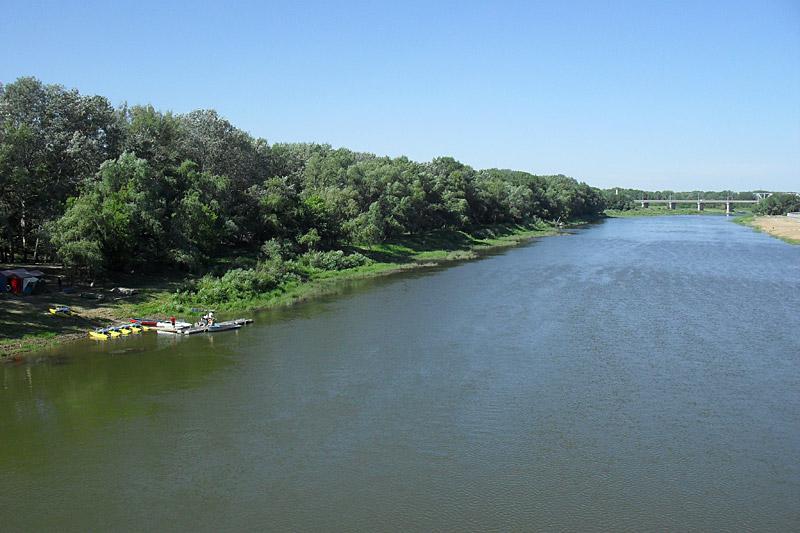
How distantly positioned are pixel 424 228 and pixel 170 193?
146ft

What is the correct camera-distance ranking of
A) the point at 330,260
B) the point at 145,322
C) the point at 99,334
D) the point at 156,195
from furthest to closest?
the point at 330,260 < the point at 156,195 < the point at 145,322 < the point at 99,334

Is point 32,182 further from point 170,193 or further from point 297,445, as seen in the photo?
point 297,445

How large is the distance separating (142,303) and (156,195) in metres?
9.83

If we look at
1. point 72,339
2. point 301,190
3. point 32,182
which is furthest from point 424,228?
point 72,339

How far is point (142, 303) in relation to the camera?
1581 inches

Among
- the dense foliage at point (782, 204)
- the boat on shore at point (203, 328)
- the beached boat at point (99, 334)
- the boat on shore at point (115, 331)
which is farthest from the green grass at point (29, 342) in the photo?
the dense foliage at point (782, 204)

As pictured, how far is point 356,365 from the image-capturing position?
95.8 feet

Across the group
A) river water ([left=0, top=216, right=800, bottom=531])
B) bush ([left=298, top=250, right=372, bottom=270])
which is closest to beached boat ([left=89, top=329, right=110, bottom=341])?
river water ([left=0, top=216, right=800, bottom=531])

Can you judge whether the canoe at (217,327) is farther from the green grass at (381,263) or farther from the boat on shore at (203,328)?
the green grass at (381,263)

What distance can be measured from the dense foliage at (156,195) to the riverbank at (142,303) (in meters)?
1.98

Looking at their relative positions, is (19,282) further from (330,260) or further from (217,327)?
(330,260)

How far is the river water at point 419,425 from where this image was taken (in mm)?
16828

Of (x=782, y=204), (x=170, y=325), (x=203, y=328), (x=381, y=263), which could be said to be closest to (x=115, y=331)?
(x=170, y=325)

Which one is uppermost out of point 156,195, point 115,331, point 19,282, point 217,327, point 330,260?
point 156,195
